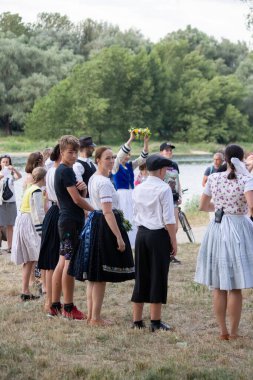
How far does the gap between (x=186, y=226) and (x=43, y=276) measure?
5518 millimetres

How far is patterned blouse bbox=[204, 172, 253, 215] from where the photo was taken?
6.48 m

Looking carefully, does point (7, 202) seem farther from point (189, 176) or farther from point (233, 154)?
point (189, 176)

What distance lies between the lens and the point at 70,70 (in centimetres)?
6569

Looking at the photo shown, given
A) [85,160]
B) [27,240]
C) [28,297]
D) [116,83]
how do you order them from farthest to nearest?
[116,83] < [85,160] < [27,240] < [28,297]

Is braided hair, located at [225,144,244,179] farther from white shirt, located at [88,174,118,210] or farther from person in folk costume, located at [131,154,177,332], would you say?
white shirt, located at [88,174,118,210]

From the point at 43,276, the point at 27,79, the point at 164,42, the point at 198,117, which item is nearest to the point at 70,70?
the point at 27,79

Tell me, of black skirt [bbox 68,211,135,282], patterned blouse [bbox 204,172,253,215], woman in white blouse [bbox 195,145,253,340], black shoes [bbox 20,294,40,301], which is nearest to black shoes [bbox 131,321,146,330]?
black skirt [bbox 68,211,135,282]

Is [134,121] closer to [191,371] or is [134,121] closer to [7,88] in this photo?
[7,88]

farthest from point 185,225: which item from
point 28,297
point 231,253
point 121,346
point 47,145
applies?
point 47,145

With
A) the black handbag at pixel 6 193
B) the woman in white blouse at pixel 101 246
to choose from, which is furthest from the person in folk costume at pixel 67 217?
the black handbag at pixel 6 193

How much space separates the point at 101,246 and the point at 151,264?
0.47 m

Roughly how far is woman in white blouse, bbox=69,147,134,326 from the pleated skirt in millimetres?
1590

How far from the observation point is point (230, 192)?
6504 mm

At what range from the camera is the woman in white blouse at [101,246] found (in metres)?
7.06
